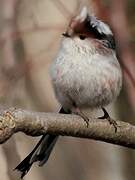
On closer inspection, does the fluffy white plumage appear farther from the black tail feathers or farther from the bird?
the black tail feathers

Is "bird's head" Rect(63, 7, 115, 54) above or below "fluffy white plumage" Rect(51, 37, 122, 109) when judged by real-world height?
above

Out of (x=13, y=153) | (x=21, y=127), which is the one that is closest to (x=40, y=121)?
(x=21, y=127)

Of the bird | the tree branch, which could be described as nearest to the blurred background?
the bird

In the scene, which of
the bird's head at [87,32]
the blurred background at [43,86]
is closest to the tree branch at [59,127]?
the bird's head at [87,32]

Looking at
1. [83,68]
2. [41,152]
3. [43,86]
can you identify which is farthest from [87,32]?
[43,86]

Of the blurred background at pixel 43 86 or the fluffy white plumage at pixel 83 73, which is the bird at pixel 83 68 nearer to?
the fluffy white plumage at pixel 83 73

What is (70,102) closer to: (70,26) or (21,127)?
(70,26)

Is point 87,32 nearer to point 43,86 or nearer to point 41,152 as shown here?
point 41,152
